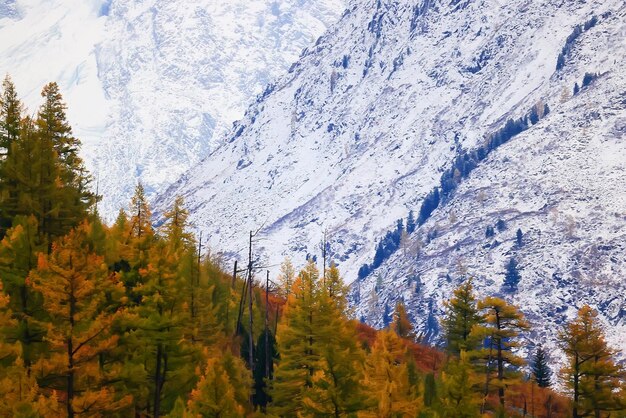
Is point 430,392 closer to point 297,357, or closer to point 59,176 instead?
point 297,357

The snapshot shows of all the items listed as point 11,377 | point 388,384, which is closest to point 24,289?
point 11,377

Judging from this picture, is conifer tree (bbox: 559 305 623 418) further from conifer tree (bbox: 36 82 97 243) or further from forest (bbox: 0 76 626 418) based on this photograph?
conifer tree (bbox: 36 82 97 243)

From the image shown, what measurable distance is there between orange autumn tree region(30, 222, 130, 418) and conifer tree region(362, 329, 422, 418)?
1455cm

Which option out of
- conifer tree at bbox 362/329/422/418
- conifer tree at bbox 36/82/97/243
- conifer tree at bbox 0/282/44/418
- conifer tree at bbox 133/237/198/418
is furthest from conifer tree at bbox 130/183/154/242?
conifer tree at bbox 0/282/44/418

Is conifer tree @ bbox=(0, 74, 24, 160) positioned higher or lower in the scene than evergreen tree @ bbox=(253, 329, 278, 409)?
higher

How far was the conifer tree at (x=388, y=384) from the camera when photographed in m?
43.8

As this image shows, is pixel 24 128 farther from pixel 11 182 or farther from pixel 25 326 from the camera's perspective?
pixel 25 326

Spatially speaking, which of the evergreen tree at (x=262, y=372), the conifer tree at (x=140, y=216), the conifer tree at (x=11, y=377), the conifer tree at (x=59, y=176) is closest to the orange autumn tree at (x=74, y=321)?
the conifer tree at (x=11, y=377)

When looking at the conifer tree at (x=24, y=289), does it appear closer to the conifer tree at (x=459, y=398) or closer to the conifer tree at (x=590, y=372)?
the conifer tree at (x=459, y=398)

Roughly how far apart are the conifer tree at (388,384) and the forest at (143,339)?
11 centimetres

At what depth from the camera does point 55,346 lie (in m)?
34.5

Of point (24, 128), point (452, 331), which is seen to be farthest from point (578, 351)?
point (24, 128)

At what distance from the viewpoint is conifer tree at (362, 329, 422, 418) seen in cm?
4381

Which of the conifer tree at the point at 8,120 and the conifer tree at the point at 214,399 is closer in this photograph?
the conifer tree at the point at 214,399
